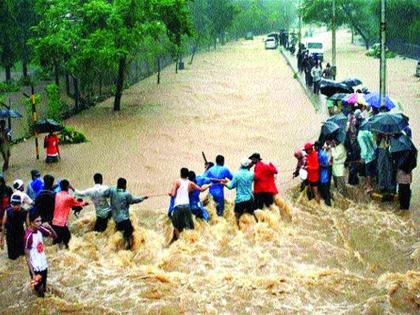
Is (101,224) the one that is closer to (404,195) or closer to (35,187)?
(35,187)

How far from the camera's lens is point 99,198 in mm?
11133

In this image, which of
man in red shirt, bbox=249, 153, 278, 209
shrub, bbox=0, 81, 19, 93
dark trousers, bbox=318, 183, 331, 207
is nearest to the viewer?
man in red shirt, bbox=249, 153, 278, 209

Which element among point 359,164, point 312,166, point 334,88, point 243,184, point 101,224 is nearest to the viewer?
point 101,224

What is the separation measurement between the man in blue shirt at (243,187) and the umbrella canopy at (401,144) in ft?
10.3

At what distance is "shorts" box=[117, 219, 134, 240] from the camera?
35.9ft

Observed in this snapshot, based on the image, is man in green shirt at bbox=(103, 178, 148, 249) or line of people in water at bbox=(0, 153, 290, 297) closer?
line of people in water at bbox=(0, 153, 290, 297)

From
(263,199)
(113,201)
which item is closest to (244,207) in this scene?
(263,199)

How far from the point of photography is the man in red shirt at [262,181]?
12.0 m

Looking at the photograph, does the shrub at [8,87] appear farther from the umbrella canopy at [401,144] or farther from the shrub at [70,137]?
the umbrella canopy at [401,144]

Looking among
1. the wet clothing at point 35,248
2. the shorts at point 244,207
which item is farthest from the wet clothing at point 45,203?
the shorts at point 244,207

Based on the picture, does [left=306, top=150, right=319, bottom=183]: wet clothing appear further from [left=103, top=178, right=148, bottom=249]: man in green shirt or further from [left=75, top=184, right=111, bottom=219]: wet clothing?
[left=75, top=184, right=111, bottom=219]: wet clothing

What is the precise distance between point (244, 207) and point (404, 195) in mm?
3496

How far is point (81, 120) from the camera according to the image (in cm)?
2595

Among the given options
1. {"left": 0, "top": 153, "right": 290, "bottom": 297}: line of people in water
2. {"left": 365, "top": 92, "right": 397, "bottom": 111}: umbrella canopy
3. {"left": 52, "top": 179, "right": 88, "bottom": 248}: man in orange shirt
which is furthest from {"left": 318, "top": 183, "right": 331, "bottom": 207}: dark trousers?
{"left": 52, "top": 179, "right": 88, "bottom": 248}: man in orange shirt
